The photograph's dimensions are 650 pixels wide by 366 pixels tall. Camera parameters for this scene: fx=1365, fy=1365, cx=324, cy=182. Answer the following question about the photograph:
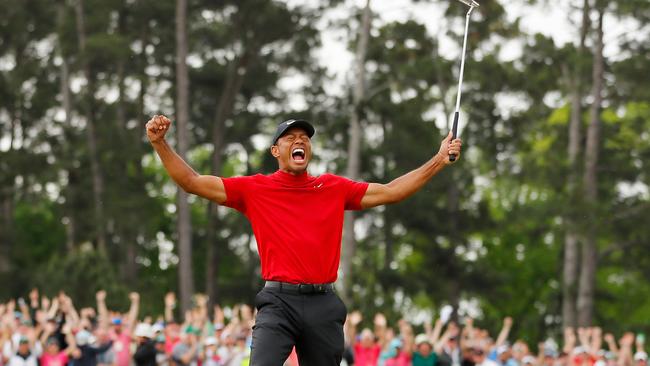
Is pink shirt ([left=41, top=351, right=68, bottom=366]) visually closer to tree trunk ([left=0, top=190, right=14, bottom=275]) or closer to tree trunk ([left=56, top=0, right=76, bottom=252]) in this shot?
tree trunk ([left=0, top=190, right=14, bottom=275])

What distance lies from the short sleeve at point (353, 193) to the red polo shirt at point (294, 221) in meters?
0.05

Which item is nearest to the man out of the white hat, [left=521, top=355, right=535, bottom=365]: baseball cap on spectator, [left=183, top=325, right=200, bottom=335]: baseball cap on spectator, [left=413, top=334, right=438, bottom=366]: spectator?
the white hat

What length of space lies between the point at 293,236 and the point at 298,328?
0.52 meters

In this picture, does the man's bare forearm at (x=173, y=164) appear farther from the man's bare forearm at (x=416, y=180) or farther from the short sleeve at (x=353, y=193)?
→ the man's bare forearm at (x=416, y=180)

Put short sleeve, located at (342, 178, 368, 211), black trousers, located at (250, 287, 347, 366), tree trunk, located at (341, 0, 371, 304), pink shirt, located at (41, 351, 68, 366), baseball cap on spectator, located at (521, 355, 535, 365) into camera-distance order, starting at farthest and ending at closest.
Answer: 1. tree trunk, located at (341, 0, 371, 304)
2. baseball cap on spectator, located at (521, 355, 535, 365)
3. pink shirt, located at (41, 351, 68, 366)
4. short sleeve, located at (342, 178, 368, 211)
5. black trousers, located at (250, 287, 347, 366)

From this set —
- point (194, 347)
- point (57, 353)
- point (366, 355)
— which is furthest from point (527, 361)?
point (57, 353)

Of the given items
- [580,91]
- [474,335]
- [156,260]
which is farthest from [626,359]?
[156,260]

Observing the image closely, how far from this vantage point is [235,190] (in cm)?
789

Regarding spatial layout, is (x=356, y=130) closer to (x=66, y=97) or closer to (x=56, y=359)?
(x=66, y=97)

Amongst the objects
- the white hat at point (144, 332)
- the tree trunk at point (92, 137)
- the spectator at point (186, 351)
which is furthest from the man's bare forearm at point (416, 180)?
the tree trunk at point (92, 137)

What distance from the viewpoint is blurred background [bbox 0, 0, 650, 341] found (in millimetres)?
36219

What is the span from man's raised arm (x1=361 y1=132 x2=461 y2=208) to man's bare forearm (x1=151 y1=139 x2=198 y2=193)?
110cm

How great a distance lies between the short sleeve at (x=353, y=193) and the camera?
8070 mm

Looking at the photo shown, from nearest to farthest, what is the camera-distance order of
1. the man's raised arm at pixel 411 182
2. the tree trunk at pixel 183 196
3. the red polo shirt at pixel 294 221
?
the red polo shirt at pixel 294 221 → the man's raised arm at pixel 411 182 → the tree trunk at pixel 183 196
